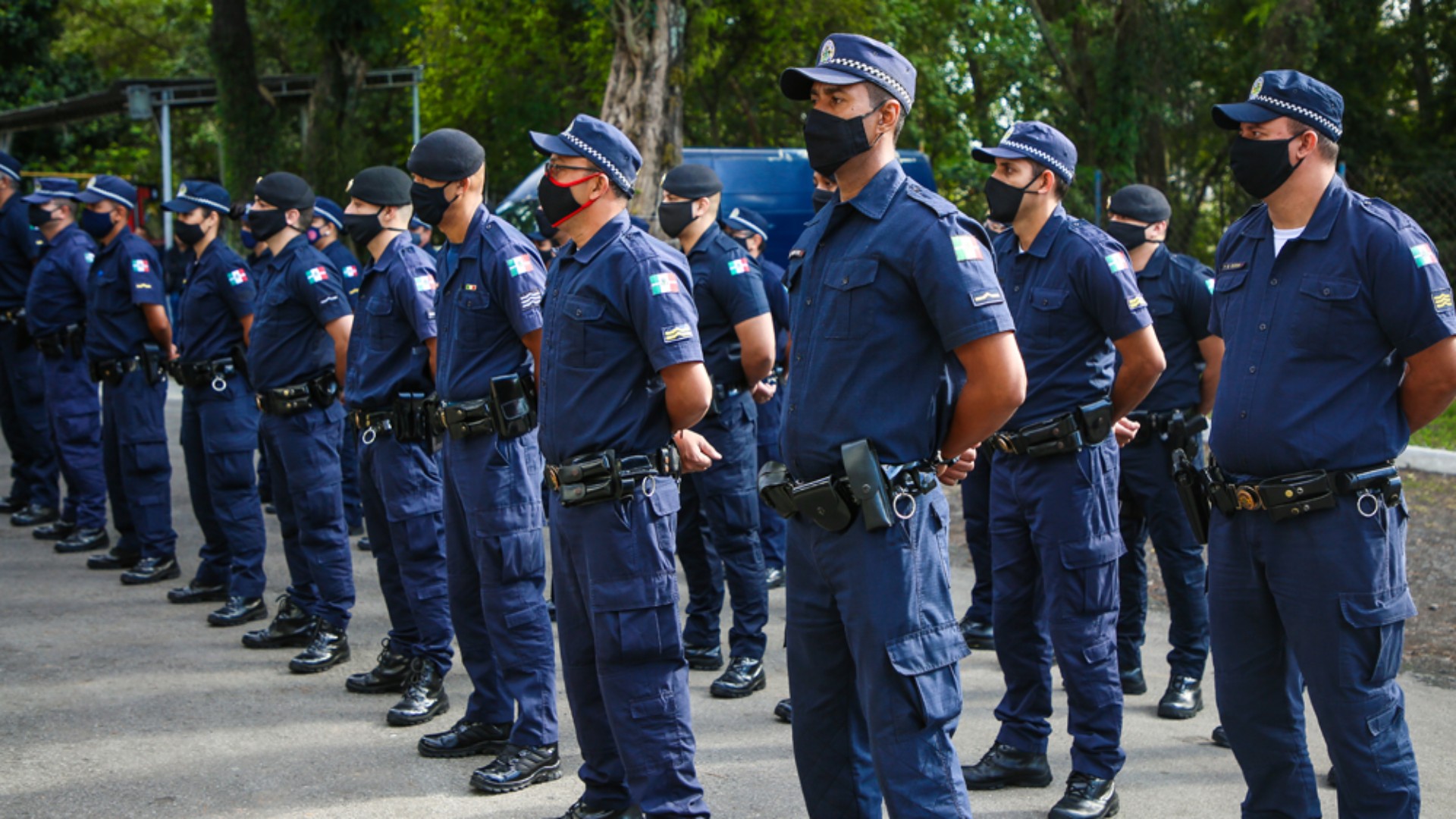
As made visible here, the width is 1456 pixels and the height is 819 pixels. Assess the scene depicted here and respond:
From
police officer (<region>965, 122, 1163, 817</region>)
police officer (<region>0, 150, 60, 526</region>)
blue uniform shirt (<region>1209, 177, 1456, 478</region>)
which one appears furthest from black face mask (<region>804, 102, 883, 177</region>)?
police officer (<region>0, 150, 60, 526</region>)

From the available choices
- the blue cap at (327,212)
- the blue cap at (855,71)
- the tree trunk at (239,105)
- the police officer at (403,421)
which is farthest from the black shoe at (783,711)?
the tree trunk at (239,105)

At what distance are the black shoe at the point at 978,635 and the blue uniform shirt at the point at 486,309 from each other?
2865mm

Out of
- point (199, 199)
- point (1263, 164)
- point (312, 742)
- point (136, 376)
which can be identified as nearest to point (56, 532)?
point (136, 376)

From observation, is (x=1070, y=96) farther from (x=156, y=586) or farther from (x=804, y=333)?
(x=804, y=333)

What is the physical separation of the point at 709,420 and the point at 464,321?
172 cm

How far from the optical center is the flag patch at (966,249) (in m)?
2.94

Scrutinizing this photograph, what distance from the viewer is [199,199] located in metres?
7.19

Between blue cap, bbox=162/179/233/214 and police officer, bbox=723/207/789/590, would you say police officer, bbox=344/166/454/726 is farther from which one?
police officer, bbox=723/207/789/590

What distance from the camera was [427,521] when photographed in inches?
206

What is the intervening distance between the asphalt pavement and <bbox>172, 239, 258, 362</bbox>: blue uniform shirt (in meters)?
1.45

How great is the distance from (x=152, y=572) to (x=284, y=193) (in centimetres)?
269

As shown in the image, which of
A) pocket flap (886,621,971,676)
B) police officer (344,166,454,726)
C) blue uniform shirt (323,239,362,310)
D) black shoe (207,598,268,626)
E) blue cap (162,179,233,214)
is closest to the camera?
pocket flap (886,621,971,676)

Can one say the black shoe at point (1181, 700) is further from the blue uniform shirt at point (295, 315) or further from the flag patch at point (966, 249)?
the blue uniform shirt at point (295, 315)

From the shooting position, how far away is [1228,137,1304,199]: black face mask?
11.3 ft
